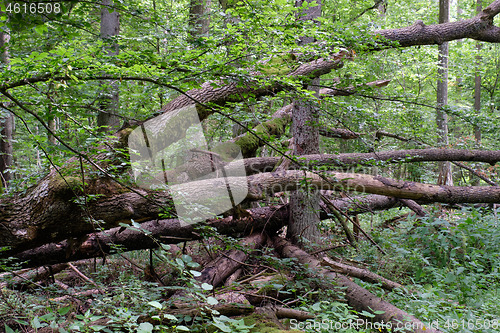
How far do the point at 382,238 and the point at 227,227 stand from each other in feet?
10.9

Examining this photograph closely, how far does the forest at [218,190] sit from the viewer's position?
2771mm

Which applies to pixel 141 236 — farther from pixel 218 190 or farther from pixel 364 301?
pixel 364 301

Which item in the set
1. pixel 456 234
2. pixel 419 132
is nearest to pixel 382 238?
pixel 456 234

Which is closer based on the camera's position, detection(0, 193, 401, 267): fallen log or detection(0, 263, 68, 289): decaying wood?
detection(0, 263, 68, 289): decaying wood

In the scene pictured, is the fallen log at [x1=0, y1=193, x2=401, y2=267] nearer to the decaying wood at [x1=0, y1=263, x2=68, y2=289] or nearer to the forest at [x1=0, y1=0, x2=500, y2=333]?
the forest at [x1=0, y1=0, x2=500, y2=333]

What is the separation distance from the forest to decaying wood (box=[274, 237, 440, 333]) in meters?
0.02

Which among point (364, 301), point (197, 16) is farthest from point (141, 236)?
point (197, 16)

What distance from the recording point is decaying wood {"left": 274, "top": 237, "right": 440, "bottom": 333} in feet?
10.4

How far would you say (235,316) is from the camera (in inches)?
119

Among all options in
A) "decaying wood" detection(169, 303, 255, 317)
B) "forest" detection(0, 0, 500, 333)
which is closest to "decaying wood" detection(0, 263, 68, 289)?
"forest" detection(0, 0, 500, 333)

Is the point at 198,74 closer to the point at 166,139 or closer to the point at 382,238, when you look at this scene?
the point at 166,139

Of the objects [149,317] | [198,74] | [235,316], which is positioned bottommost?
[235,316]

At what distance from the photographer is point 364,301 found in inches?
151

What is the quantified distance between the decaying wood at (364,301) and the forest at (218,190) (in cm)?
2
